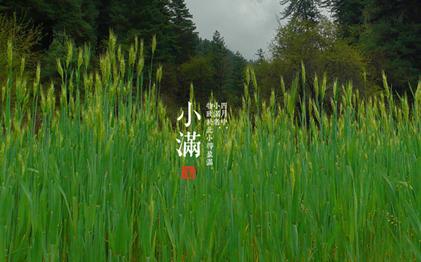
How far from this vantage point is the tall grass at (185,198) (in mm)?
1409

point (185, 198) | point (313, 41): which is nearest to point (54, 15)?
point (313, 41)

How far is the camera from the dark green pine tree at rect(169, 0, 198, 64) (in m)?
40.5

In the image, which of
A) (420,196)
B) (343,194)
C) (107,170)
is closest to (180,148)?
(107,170)

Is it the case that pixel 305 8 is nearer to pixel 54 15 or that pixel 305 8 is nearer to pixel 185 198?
pixel 54 15

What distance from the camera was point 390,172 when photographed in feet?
6.75

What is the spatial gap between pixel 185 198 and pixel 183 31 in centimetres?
4165

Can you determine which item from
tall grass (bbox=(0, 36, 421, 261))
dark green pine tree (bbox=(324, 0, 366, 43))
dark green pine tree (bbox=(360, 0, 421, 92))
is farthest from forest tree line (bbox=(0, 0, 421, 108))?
tall grass (bbox=(0, 36, 421, 261))

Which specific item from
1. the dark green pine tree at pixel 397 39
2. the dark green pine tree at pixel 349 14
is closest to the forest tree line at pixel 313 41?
the dark green pine tree at pixel 397 39

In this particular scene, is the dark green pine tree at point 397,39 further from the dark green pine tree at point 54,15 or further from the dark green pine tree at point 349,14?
the dark green pine tree at point 54,15

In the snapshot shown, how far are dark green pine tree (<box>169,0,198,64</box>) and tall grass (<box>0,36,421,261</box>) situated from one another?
38.3 m

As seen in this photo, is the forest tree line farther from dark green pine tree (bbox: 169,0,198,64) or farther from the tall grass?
the tall grass

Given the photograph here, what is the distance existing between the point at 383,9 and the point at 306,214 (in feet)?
82.8

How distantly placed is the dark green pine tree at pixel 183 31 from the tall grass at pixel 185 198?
3826 centimetres

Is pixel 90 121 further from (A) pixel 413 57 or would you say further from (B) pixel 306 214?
(A) pixel 413 57
